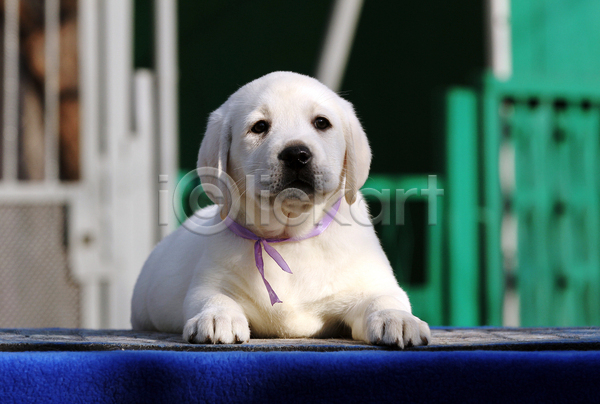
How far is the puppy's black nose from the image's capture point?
7.52ft

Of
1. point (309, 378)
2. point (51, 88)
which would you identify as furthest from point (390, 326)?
point (51, 88)

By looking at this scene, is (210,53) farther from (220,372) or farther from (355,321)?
(220,372)

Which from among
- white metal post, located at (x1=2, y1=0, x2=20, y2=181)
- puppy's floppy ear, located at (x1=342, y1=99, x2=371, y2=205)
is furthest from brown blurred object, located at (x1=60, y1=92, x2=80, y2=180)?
puppy's floppy ear, located at (x1=342, y1=99, x2=371, y2=205)

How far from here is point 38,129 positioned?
15.2 ft

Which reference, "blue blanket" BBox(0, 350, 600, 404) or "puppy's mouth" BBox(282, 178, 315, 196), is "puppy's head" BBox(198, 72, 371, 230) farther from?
"blue blanket" BBox(0, 350, 600, 404)

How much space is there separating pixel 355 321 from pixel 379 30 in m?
5.50

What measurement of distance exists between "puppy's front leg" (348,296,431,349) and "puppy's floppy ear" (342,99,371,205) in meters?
0.55

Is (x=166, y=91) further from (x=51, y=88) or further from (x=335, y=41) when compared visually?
(x=335, y=41)

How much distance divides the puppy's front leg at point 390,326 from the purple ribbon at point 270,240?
0.34m

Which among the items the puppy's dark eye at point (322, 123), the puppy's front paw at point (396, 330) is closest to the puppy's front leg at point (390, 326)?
the puppy's front paw at point (396, 330)

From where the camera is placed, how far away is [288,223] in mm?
2490

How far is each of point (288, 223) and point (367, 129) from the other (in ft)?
15.4

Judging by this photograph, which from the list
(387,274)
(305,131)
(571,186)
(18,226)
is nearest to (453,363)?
(387,274)

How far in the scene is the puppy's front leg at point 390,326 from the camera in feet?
6.18
